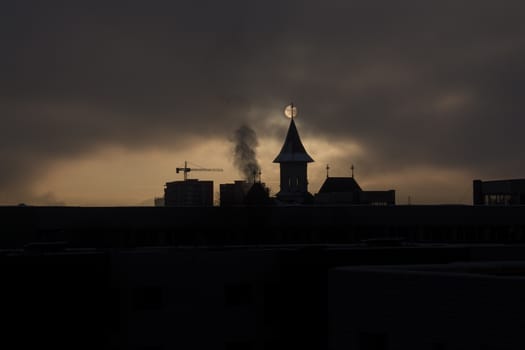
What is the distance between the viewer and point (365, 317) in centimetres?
2680

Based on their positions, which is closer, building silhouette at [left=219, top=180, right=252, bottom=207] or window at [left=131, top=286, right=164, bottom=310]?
window at [left=131, top=286, right=164, bottom=310]

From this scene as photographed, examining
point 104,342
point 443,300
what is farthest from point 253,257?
point 443,300

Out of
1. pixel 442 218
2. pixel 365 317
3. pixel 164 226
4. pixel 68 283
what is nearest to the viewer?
pixel 365 317

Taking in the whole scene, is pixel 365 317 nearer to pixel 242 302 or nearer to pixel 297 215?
pixel 242 302

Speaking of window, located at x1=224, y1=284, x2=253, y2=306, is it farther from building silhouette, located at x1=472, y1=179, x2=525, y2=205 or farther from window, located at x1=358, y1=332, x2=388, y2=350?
building silhouette, located at x1=472, y1=179, x2=525, y2=205

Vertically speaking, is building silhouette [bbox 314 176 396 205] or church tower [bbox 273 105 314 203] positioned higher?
church tower [bbox 273 105 314 203]

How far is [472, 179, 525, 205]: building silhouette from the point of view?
98438 mm

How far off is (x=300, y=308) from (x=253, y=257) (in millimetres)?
2961

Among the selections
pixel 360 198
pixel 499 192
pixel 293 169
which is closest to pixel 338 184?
pixel 293 169

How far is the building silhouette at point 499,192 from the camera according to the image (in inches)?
3875

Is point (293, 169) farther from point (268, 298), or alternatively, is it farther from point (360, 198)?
point (268, 298)

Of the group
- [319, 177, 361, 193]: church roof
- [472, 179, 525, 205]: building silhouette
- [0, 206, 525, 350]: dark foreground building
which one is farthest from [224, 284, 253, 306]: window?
[319, 177, 361, 193]: church roof

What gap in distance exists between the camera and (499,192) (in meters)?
103

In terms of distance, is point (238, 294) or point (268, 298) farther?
point (268, 298)
